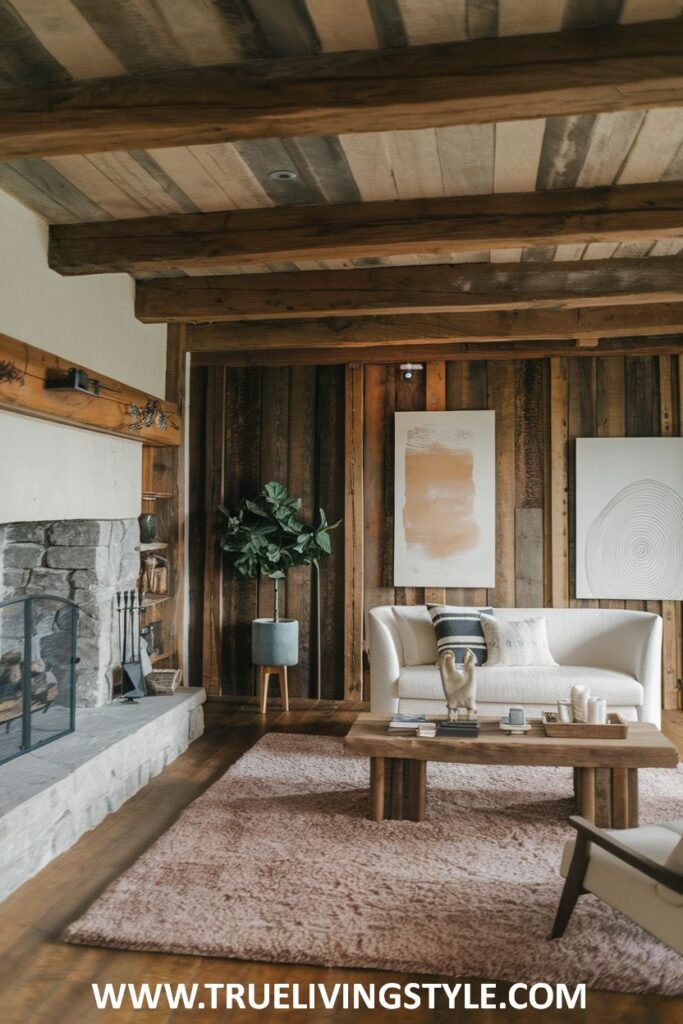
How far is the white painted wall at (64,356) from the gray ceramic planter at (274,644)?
3.97ft

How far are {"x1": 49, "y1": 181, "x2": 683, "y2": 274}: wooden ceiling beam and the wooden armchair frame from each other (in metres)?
2.58

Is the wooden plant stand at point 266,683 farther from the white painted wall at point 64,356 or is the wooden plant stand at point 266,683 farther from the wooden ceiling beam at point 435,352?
the wooden ceiling beam at point 435,352

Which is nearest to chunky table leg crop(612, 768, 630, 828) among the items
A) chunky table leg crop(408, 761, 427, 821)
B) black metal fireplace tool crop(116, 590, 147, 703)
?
chunky table leg crop(408, 761, 427, 821)

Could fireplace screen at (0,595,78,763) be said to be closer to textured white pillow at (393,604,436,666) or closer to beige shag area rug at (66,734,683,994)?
beige shag area rug at (66,734,683,994)

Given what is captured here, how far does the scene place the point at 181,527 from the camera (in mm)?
6008

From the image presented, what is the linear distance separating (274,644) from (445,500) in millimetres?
1638

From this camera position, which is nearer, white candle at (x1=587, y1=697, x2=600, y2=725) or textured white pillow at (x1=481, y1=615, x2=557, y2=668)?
white candle at (x1=587, y1=697, x2=600, y2=725)

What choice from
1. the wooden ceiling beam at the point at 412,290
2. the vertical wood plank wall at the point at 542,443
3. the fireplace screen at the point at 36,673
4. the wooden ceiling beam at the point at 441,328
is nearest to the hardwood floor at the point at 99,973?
the fireplace screen at the point at 36,673

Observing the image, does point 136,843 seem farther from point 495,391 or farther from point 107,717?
point 495,391

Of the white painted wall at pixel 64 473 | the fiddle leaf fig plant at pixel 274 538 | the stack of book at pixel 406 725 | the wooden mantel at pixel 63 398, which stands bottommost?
the stack of book at pixel 406 725

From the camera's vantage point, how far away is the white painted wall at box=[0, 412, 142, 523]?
3.88m

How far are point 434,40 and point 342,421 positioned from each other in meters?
3.83

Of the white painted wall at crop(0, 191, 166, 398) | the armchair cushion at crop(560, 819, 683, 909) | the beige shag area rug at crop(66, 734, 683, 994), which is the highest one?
the white painted wall at crop(0, 191, 166, 398)

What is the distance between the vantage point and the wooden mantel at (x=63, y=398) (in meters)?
3.59
